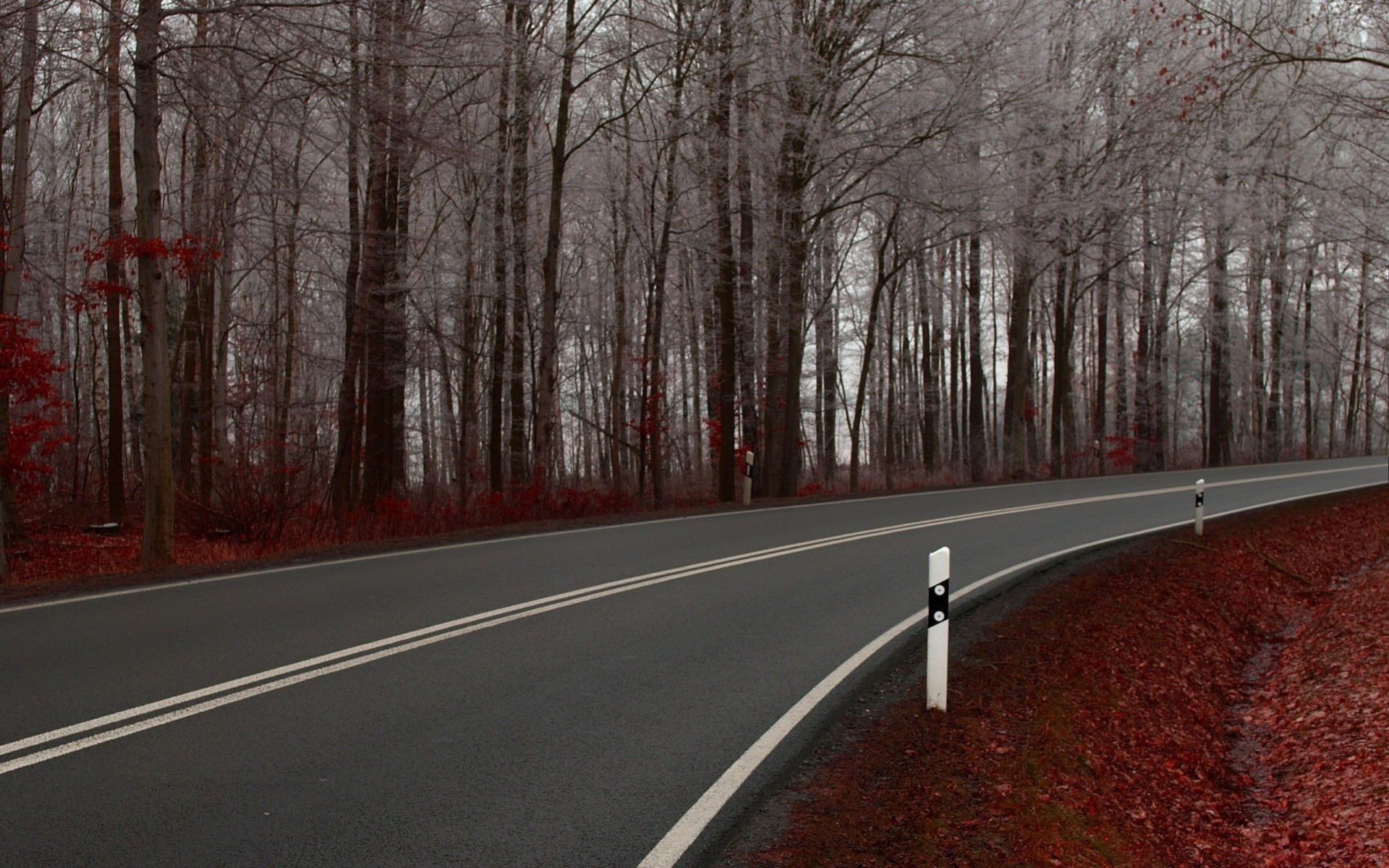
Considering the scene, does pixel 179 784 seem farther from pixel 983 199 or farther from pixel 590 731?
pixel 983 199

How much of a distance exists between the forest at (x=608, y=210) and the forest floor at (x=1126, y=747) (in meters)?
6.12

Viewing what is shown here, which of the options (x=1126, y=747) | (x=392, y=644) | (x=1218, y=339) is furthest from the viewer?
(x=1218, y=339)

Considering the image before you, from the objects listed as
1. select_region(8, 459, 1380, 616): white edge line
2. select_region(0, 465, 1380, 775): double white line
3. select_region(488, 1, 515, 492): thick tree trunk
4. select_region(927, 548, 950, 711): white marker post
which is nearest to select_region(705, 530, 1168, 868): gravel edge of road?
select_region(927, 548, 950, 711): white marker post

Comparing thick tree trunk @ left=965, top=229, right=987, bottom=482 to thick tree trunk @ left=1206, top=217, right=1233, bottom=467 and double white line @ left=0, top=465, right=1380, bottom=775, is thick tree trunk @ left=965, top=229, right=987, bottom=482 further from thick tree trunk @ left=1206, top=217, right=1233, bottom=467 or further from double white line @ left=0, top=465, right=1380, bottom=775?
double white line @ left=0, top=465, right=1380, bottom=775

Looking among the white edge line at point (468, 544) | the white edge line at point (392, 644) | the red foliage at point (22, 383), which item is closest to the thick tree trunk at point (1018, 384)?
the white edge line at point (468, 544)

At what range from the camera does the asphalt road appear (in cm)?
401

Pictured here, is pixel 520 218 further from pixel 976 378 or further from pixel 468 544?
pixel 976 378

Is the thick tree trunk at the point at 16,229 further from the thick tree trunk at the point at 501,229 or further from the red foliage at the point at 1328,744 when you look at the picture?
the red foliage at the point at 1328,744

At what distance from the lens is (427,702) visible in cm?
565

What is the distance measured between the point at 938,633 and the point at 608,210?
85.2 ft

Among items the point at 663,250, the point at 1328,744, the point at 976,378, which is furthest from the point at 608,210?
the point at 1328,744

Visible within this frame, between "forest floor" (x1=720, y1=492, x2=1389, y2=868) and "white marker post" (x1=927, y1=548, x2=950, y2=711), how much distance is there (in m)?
0.17

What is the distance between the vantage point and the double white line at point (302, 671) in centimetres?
486

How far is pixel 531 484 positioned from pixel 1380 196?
59.1 ft
